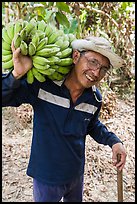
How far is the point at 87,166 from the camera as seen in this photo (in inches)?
107

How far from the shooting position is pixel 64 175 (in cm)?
132

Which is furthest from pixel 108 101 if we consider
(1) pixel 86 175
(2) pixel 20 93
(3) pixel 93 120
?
(2) pixel 20 93

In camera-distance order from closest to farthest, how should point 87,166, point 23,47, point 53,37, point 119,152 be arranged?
1. point 23,47
2. point 53,37
3. point 119,152
4. point 87,166

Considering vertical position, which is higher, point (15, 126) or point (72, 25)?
point (72, 25)

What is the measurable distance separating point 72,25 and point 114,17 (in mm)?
1550

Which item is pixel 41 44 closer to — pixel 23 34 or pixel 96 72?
pixel 23 34

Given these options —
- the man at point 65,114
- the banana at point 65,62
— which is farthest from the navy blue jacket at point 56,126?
the banana at point 65,62

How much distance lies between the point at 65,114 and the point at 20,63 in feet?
1.05

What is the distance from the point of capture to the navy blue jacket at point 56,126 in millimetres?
1231

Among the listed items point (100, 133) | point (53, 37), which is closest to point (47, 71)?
point (53, 37)

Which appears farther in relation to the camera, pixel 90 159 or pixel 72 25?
pixel 90 159

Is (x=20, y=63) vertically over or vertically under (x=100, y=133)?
over

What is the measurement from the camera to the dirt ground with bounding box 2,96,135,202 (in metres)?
2.38

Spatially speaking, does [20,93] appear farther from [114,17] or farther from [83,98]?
[114,17]
